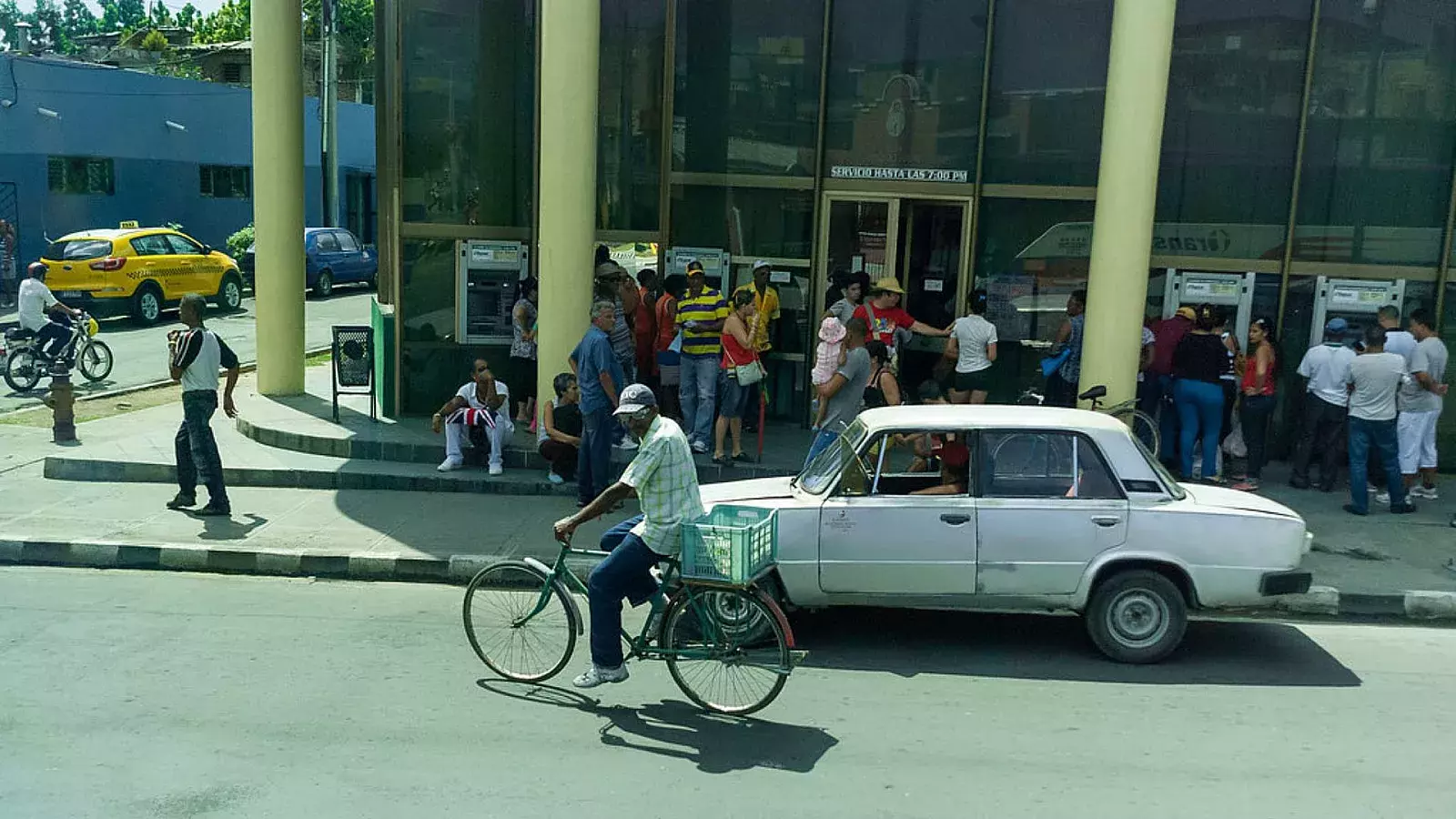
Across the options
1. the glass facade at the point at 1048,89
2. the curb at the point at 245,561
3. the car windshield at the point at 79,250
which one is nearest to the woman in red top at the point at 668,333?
the curb at the point at 245,561

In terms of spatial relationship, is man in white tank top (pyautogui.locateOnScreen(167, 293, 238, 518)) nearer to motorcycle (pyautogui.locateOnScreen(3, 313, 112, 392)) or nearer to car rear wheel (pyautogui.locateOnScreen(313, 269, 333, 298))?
motorcycle (pyautogui.locateOnScreen(3, 313, 112, 392))

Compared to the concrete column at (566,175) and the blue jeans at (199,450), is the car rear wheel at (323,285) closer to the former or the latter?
the concrete column at (566,175)

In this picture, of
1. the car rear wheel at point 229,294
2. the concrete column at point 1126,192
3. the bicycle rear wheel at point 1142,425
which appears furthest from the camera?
the car rear wheel at point 229,294

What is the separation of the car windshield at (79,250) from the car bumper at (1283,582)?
21893 millimetres

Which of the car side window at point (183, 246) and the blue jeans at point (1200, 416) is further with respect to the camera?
the car side window at point (183, 246)

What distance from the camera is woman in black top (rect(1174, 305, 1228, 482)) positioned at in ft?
37.7

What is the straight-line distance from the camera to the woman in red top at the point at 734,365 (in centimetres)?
1141

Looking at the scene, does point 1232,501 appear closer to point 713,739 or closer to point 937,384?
point 713,739

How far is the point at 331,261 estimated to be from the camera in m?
30.9

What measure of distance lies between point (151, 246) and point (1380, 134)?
21.3 m

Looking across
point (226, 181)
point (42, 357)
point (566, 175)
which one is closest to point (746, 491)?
point (566, 175)

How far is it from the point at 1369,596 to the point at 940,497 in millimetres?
3752

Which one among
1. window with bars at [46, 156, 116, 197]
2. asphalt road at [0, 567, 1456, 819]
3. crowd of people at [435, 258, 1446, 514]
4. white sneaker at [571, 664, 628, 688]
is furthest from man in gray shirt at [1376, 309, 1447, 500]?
window with bars at [46, 156, 116, 197]

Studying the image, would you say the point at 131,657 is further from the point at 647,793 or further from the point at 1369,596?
the point at 1369,596
